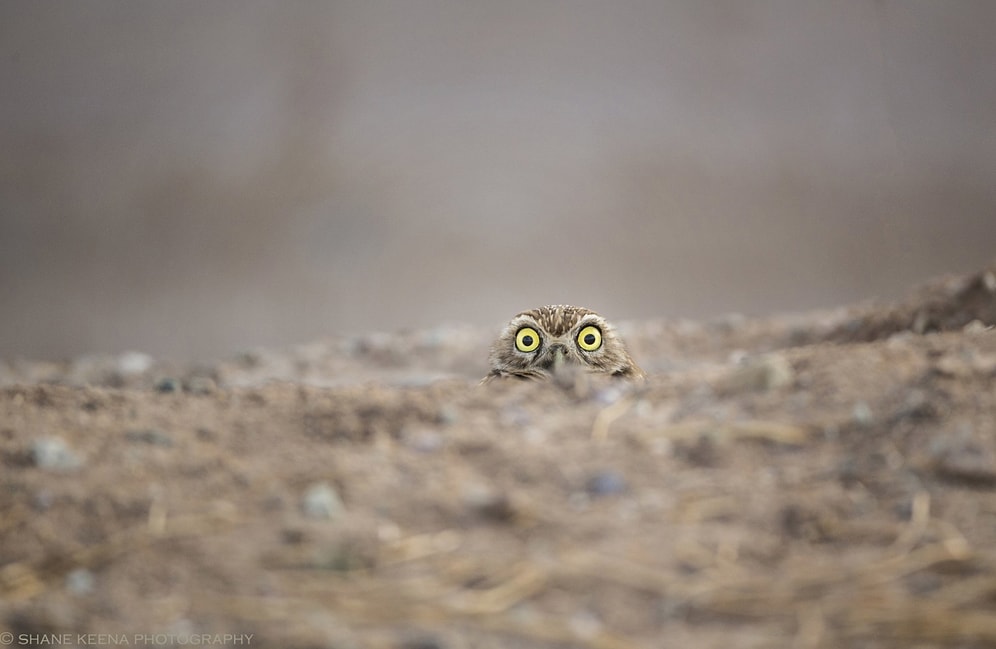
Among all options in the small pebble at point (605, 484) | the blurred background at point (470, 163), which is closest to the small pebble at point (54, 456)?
the small pebble at point (605, 484)

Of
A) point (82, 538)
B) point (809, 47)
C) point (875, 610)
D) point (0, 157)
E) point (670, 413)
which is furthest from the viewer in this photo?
point (809, 47)

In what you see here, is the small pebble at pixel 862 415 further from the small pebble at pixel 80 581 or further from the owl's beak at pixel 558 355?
the owl's beak at pixel 558 355

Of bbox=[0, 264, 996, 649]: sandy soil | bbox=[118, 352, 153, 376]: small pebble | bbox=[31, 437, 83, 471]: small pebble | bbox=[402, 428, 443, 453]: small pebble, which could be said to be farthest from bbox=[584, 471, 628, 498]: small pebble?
bbox=[118, 352, 153, 376]: small pebble

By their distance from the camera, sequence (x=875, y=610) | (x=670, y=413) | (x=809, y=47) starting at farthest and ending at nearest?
1. (x=809, y=47)
2. (x=670, y=413)
3. (x=875, y=610)

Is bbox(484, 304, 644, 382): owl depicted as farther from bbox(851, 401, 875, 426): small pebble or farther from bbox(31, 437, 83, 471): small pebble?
bbox(31, 437, 83, 471): small pebble

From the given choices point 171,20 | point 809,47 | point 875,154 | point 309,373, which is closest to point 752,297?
point 875,154

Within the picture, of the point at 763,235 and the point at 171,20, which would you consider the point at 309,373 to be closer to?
the point at 171,20
